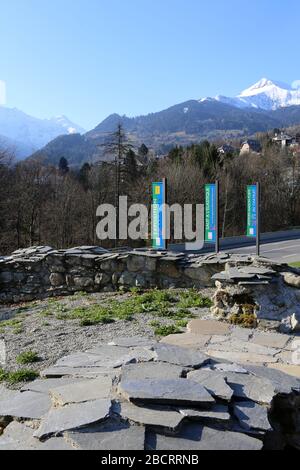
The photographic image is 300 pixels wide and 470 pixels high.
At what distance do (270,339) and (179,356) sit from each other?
5.74ft

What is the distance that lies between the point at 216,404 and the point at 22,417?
136 cm

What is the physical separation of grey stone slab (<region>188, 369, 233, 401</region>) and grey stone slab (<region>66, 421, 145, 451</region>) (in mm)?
678

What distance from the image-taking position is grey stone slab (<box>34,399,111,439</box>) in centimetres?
276

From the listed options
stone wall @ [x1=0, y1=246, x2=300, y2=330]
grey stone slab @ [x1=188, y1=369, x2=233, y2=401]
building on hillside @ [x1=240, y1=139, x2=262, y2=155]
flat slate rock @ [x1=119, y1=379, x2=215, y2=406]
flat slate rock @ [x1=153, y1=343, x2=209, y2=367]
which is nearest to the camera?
flat slate rock @ [x1=119, y1=379, x2=215, y2=406]

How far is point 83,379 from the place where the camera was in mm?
3615

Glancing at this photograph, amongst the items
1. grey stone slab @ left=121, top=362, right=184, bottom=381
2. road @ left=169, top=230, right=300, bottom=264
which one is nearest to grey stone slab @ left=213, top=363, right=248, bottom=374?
grey stone slab @ left=121, top=362, right=184, bottom=381

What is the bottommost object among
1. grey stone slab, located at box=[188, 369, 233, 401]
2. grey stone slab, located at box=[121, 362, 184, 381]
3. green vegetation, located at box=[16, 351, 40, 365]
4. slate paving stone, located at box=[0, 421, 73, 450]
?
green vegetation, located at box=[16, 351, 40, 365]

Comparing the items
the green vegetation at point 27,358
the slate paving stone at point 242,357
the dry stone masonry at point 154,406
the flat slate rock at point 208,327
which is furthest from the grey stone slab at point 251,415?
the green vegetation at point 27,358

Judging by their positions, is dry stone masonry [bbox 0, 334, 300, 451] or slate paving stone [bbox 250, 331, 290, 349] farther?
slate paving stone [bbox 250, 331, 290, 349]

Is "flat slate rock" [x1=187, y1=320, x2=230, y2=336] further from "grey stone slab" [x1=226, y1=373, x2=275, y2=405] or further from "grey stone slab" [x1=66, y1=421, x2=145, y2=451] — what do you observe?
"grey stone slab" [x1=66, y1=421, x2=145, y2=451]

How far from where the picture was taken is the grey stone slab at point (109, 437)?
8.54 feet

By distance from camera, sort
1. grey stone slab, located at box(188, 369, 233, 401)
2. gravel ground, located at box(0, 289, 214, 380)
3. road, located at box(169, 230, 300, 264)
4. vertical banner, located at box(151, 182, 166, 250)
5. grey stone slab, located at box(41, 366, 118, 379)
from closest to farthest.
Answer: grey stone slab, located at box(188, 369, 233, 401)
grey stone slab, located at box(41, 366, 118, 379)
gravel ground, located at box(0, 289, 214, 380)
vertical banner, located at box(151, 182, 166, 250)
road, located at box(169, 230, 300, 264)

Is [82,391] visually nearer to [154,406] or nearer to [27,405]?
[27,405]

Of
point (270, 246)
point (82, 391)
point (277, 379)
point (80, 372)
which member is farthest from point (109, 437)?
point (270, 246)
